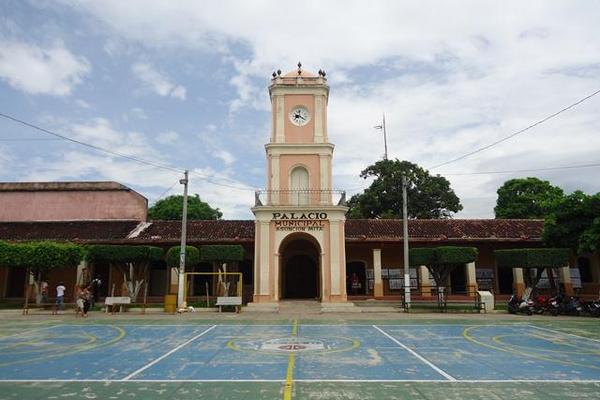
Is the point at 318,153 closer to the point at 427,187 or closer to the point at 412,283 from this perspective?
the point at 412,283

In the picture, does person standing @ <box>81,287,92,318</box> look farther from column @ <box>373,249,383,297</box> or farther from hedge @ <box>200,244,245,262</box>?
column @ <box>373,249,383,297</box>

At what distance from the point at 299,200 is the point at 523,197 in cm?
2768

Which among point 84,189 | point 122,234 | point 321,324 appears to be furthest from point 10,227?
point 321,324

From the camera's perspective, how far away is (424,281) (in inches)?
1077

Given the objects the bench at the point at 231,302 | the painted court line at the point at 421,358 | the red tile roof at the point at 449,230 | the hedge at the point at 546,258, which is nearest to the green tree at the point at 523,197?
the red tile roof at the point at 449,230

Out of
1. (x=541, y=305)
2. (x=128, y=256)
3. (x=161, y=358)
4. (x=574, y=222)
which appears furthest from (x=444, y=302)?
(x=128, y=256)

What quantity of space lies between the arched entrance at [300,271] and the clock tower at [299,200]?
2.6 inches

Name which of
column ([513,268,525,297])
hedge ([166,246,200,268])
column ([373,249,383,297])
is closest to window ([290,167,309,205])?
column ([373,249,383,297])

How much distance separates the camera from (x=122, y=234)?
91.8ft

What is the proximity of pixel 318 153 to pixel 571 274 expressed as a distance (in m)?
17.3

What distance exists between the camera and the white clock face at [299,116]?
26.0 metres

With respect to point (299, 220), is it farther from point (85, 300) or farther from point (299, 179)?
point (85, 300)

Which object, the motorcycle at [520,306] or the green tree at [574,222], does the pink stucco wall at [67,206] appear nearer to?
the motorcycle at [520,306]

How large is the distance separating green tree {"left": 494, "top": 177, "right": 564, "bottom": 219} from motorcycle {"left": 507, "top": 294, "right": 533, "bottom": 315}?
22.7 meters
